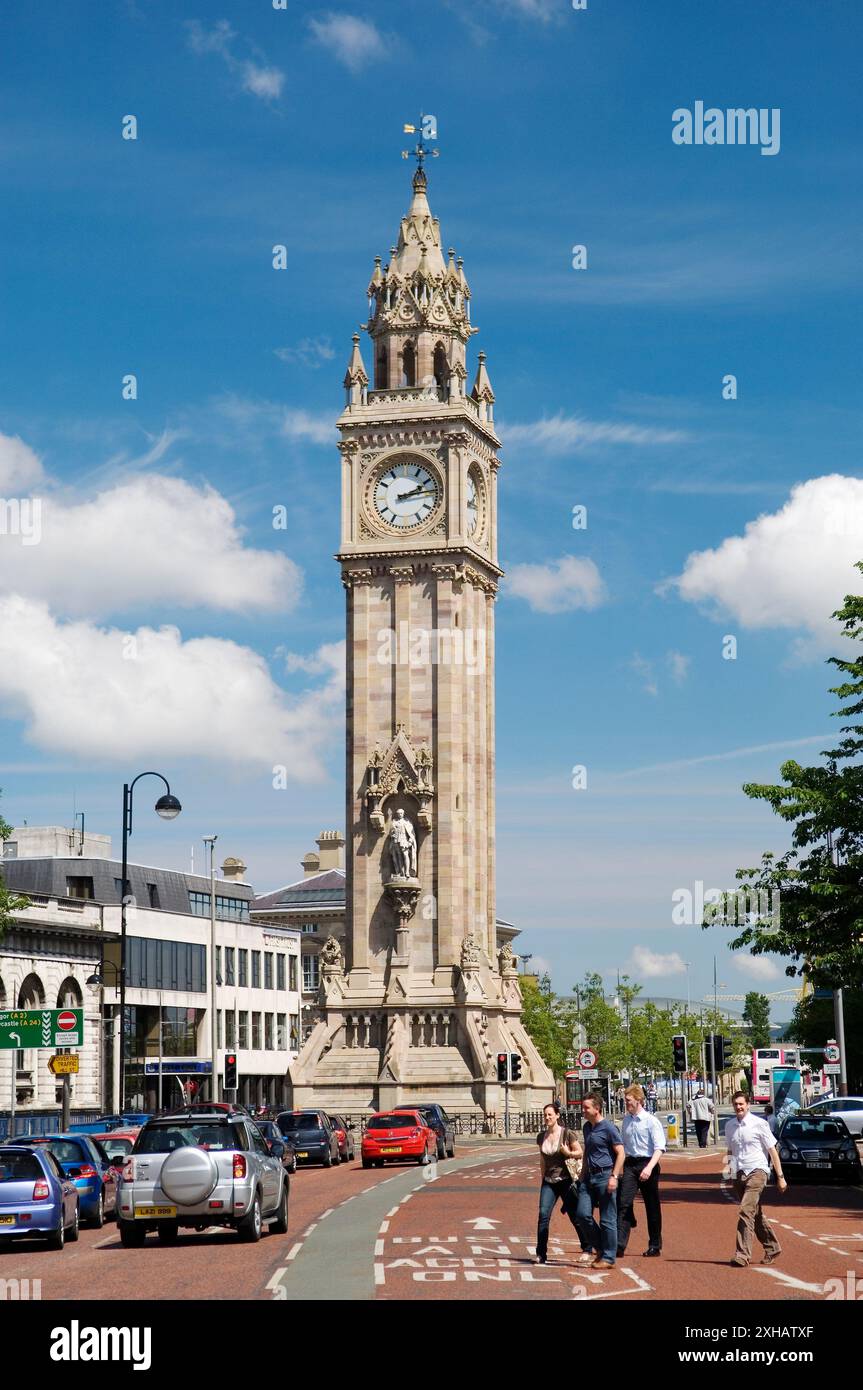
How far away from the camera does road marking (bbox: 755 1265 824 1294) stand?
21.0m

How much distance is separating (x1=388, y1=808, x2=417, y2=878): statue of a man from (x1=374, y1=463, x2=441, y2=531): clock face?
13.5 meters

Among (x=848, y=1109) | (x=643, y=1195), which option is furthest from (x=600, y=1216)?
(x=848, y=1109)

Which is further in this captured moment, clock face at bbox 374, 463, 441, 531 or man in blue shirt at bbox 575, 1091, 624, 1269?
clock face at bbox 374, 463, 441, 531

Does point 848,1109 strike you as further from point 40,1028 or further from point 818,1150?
point 40,1028

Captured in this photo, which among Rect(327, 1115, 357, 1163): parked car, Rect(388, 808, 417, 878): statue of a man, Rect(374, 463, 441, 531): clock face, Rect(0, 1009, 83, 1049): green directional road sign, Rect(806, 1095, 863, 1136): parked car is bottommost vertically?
Rect(327, 1115, 357, 1163): parked car

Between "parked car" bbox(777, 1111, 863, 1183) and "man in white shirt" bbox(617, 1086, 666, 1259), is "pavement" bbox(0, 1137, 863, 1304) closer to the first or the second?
"man in white shirt" bbox(617, 1086, 666, 1259)

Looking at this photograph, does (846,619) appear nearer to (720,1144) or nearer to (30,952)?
(720,1144)

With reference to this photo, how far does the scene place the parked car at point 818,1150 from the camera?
1748 inches

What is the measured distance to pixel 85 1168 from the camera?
35812 mm

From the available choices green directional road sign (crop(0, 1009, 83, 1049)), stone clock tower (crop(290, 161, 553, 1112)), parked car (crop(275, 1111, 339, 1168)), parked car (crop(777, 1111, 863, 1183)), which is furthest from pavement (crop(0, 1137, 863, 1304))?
stone clock tower (crop(290, 161, 553, 1112))

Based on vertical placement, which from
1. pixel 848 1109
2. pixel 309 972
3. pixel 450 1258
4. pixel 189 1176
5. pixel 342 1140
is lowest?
pixel 342 1140

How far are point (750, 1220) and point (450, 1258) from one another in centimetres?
385
